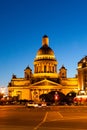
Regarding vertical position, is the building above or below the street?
above

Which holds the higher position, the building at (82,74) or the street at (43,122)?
the building at (82,74)

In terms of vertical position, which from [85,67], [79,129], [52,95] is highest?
[85,67]

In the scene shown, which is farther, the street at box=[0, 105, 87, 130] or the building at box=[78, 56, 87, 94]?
the building at box=[78, 56, 87, 94]

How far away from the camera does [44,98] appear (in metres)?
159

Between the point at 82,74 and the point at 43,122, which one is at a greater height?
the point at 82,74

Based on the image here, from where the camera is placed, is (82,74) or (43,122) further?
(82,74)

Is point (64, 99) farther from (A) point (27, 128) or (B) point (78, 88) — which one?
(A) point (27, 128)

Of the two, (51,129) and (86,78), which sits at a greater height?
(86,78)

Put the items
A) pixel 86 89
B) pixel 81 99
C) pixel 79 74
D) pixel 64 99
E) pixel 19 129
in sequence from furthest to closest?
pixel 79 74 < pixel 86 89 < pixel 64 99 < pixel 81 99 < pixel 19 129

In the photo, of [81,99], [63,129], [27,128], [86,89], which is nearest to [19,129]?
[27,128]

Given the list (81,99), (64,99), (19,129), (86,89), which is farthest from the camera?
(86,89)

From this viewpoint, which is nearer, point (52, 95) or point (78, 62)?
point (52, 95)

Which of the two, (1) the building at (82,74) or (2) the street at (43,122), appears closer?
(2) the street at (43,122)

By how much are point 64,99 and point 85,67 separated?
38204mm
